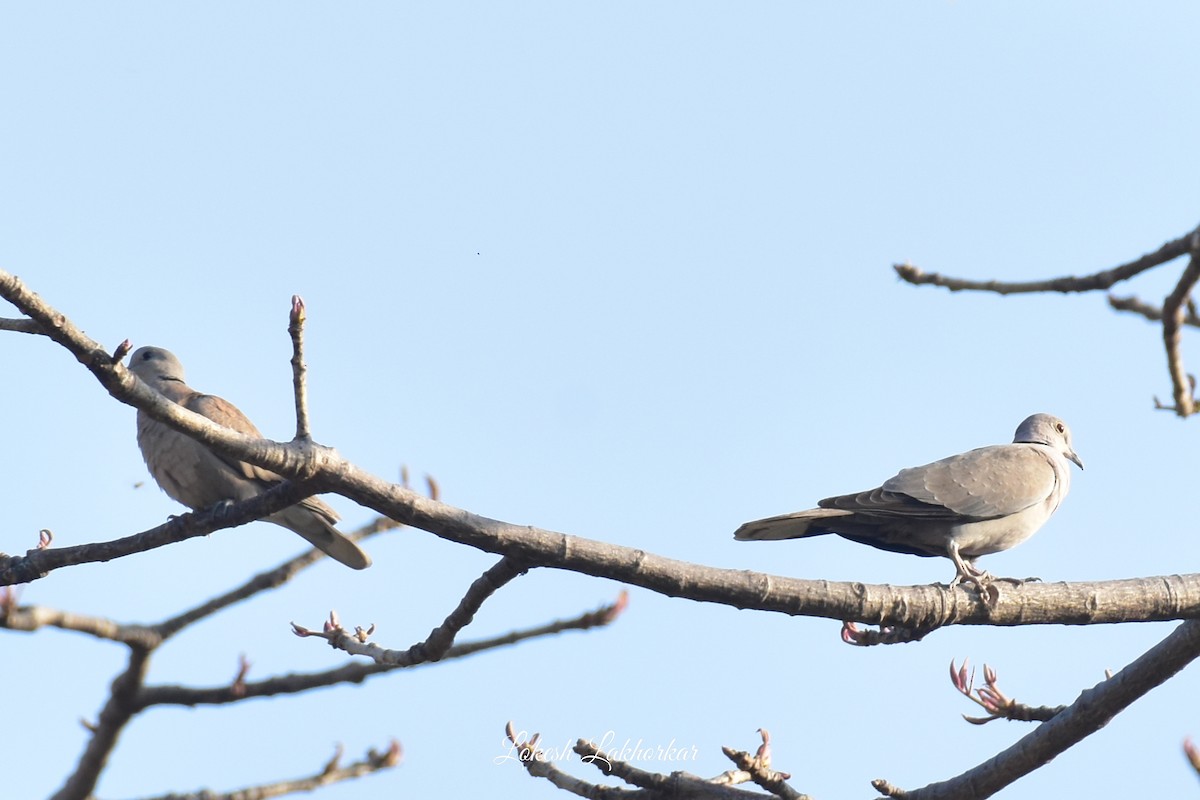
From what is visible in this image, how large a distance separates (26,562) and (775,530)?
2.96 meters

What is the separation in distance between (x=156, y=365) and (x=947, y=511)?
460cm

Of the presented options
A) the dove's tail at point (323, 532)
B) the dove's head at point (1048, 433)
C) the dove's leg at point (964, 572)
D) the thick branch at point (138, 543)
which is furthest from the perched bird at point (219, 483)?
the dove's head at point (1048, 433)

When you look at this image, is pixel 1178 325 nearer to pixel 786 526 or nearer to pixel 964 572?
pixel 964 572

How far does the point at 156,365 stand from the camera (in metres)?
7.41

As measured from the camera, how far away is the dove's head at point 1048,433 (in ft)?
24.1

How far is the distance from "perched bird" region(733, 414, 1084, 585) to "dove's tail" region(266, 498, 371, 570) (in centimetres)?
182

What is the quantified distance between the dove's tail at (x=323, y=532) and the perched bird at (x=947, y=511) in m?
1.82

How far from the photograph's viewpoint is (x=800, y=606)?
3.44 m

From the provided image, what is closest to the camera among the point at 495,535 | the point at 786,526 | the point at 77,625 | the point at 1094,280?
the point at 1094,280

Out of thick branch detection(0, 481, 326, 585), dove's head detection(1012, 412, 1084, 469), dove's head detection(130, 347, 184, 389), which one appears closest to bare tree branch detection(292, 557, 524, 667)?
thick branch detection(0, 481, 326, 585)

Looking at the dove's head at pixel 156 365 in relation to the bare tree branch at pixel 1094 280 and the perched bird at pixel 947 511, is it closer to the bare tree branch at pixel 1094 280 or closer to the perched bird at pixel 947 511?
the perched bird at pixel 947 511

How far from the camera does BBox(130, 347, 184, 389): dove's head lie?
23.9 feet

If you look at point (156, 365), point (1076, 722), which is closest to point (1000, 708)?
point (1076, 722)

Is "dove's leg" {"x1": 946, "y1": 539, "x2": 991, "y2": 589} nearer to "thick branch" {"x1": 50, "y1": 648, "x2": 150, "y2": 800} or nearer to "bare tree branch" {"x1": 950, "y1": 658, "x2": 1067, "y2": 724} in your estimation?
"bare tree branch" {"x1": 950, "y1": 658, "x2": 1067, "y2": 724}
